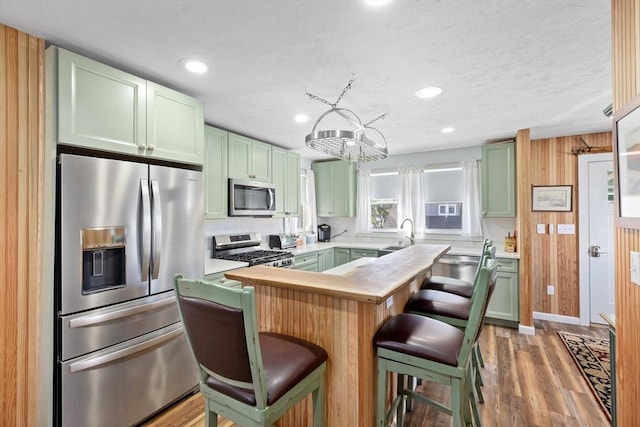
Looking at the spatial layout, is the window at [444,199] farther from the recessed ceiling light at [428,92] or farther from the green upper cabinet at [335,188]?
the recessed ceiling light at [428,92]

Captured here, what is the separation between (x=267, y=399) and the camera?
1.14 metres

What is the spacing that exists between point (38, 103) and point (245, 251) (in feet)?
8.12

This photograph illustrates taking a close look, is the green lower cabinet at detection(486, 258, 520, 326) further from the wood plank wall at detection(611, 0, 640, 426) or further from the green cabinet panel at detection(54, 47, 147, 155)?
the green cabinet panel at detection(54, 47, 147, 155)

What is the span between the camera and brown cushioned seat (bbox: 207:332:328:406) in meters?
1.17

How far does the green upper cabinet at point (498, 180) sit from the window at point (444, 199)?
0.43m

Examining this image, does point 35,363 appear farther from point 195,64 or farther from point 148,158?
point 195,64

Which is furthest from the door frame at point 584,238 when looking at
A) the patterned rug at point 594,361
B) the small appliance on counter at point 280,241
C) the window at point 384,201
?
the small appliance on counter at point 280,241

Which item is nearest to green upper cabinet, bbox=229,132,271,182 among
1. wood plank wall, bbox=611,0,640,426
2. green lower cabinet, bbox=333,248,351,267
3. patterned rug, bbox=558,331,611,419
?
green lower cabinet, bbox=333,248,351,267

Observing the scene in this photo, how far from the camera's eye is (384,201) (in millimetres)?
5023

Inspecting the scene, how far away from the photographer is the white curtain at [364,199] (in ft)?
16.7

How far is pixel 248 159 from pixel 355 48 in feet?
7.03

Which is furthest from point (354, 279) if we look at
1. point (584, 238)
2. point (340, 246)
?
point (584, 238)

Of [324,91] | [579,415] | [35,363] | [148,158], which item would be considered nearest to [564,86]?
[324,91]

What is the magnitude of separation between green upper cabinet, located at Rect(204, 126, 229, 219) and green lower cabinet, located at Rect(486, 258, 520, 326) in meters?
3.38
